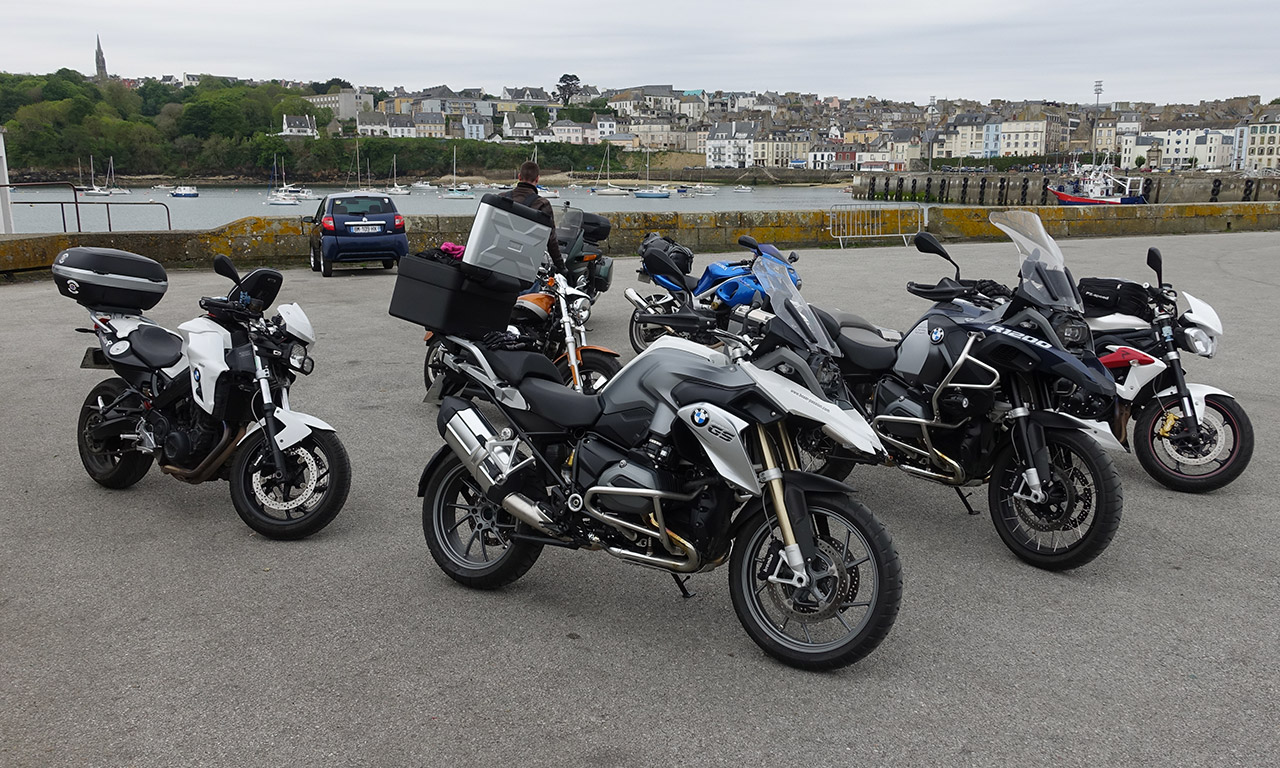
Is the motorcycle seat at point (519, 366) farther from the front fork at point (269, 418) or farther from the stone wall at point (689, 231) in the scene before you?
the stone wall at point (689, 231)

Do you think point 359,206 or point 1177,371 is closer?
point 1177,371

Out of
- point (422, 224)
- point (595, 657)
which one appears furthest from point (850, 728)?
point (422, 224)

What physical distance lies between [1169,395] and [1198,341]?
1.09ft

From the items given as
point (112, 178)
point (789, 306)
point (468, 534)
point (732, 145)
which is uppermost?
point (732, 145)

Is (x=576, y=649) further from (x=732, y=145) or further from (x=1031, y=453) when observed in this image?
(x=732, y=145)

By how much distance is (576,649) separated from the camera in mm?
3451

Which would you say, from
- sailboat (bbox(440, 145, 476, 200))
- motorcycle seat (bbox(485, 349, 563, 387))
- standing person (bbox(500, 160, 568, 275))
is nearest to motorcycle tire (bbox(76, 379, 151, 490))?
motorcycle seat (bbox(485, 349, 563, 387))

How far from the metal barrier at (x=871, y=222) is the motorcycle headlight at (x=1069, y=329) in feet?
43.9

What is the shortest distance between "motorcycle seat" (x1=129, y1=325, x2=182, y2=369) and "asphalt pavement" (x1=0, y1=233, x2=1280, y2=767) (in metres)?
0.74

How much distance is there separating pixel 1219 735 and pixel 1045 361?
1.69m

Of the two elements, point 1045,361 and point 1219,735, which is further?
point 1045,361

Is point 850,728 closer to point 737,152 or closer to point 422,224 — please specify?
point 422,224

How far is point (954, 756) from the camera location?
9.16 feet

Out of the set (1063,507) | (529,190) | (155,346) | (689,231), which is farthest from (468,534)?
(689,231)
